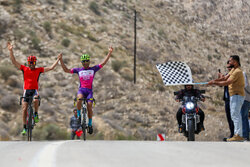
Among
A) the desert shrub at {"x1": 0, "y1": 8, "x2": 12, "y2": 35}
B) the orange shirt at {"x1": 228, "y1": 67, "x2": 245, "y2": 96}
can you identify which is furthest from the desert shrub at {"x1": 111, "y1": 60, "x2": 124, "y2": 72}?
the orange shirt at {"x1": 228, "y1": 67, "x2": 245, "y2": 96}

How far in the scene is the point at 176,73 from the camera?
535 inches

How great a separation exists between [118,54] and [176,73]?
26187 millimetres

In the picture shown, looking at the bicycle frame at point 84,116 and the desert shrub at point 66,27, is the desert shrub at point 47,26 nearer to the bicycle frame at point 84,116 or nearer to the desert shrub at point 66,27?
the desert shrub at point 66,27

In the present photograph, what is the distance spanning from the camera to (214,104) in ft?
124

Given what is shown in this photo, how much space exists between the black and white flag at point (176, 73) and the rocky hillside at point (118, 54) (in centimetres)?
1117

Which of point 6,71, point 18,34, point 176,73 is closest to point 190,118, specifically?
point 176,73

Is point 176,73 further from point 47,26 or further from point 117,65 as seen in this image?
point 47,26

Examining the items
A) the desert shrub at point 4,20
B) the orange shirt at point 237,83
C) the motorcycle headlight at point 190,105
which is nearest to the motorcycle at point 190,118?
the motorcycle headlight at point 190,105

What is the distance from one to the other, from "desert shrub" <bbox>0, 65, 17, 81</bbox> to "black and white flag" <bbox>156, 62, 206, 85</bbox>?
18856mm

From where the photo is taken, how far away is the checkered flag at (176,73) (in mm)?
13383

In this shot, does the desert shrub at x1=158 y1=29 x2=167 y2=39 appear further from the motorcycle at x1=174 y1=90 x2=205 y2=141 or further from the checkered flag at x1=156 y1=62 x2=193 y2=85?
the motorcycle at x1=174 y1=90 x2=205 y2=141
